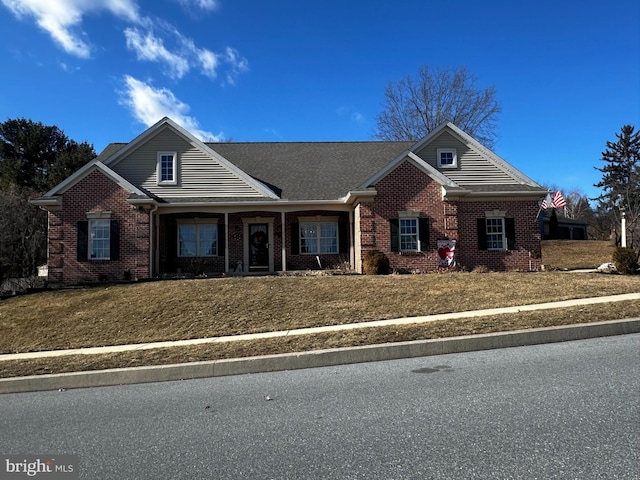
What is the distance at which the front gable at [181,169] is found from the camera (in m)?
18.5

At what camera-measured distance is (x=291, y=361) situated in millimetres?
7312

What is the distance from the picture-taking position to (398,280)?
571 inches

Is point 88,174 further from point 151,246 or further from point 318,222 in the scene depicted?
point 318,222

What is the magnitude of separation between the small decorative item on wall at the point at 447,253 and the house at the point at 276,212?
151 millimetres

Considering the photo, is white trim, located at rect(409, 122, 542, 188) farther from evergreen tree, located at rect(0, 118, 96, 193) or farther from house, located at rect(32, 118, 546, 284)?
evergreen tree, located at rect(0, 118, 96, 193)

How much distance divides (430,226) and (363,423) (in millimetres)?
13667

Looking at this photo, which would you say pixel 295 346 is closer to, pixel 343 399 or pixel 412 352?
pixel 412 352

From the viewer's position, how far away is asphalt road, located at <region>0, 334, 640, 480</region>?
3.58 metres

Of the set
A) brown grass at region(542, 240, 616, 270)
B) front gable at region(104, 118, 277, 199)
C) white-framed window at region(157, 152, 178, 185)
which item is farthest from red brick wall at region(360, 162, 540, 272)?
white-framed window at region(157, 152, 178, 185)

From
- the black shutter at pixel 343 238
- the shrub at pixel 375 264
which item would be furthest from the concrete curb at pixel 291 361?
the black shutter at pixel 343 238

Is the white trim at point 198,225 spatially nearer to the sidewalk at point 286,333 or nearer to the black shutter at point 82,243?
the black shutter at point 82,243

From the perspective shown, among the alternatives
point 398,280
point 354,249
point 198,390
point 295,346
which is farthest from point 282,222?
point 198,390

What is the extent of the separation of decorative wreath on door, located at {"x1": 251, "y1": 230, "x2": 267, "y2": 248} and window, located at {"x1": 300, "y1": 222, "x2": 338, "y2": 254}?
1.53 metres

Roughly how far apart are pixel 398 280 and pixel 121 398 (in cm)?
977
